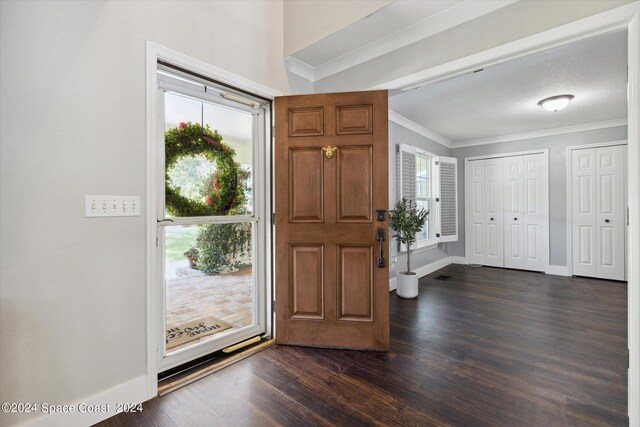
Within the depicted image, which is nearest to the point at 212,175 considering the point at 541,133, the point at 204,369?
the point at 204,369

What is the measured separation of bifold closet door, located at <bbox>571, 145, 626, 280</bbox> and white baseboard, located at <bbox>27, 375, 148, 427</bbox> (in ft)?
20.4

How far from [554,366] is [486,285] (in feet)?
7.71

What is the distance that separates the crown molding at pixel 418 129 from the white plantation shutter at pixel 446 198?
0.41 metres

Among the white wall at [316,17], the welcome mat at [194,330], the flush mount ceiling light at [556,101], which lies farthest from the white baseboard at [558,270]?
the welcome mat at [194,330]

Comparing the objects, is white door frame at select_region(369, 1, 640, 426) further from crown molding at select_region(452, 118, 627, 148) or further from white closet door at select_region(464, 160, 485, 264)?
white closet door at select_region(464, 160, 485, 264)

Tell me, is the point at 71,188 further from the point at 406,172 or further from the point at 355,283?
the point at 406,172

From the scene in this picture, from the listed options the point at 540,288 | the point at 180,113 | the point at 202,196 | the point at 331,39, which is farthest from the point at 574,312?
the point at 180,113

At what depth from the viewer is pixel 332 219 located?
2.39 meters

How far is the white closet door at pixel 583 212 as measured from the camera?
468 cm

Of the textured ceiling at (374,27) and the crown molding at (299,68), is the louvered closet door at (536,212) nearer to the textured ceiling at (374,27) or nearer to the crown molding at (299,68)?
the textured ceiling at (374,27)

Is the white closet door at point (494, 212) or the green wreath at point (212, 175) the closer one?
the green wreath at point (212, 175)

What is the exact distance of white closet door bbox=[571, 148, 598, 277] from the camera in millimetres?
4676

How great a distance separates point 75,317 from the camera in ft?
4.95

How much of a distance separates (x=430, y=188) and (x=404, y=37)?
3.28 m
